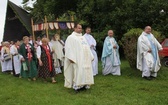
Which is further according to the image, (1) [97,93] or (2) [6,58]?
(2) [6,58]

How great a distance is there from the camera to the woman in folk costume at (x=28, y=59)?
11250 millimetres

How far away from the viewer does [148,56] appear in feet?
34.6

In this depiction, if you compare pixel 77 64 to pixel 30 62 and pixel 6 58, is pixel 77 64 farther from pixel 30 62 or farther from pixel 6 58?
pixel 6 58

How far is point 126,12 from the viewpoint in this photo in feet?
64.1

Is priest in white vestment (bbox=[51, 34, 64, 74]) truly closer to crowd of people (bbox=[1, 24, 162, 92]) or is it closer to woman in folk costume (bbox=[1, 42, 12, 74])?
crowd of people (bbox=[1, 24, 162, 92])

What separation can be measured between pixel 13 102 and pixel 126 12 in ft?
43.4

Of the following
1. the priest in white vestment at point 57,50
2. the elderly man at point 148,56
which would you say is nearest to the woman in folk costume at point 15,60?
the priest in white vestment at point 57,50

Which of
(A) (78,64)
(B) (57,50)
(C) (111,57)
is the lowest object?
(A) (78,64)

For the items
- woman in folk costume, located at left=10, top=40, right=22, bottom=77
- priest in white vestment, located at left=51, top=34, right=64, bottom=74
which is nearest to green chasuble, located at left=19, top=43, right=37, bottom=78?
priest in white vestment, located at left=51, top=34, right=64, bottom=74

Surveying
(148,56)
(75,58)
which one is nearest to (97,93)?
(75,58)

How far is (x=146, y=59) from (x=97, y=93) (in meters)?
2.84

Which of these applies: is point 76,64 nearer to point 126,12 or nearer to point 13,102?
point 13,102

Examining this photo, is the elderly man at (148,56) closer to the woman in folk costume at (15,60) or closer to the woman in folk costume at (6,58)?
the woman in folk costume at (15,60)

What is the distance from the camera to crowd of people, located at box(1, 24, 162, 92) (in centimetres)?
852
